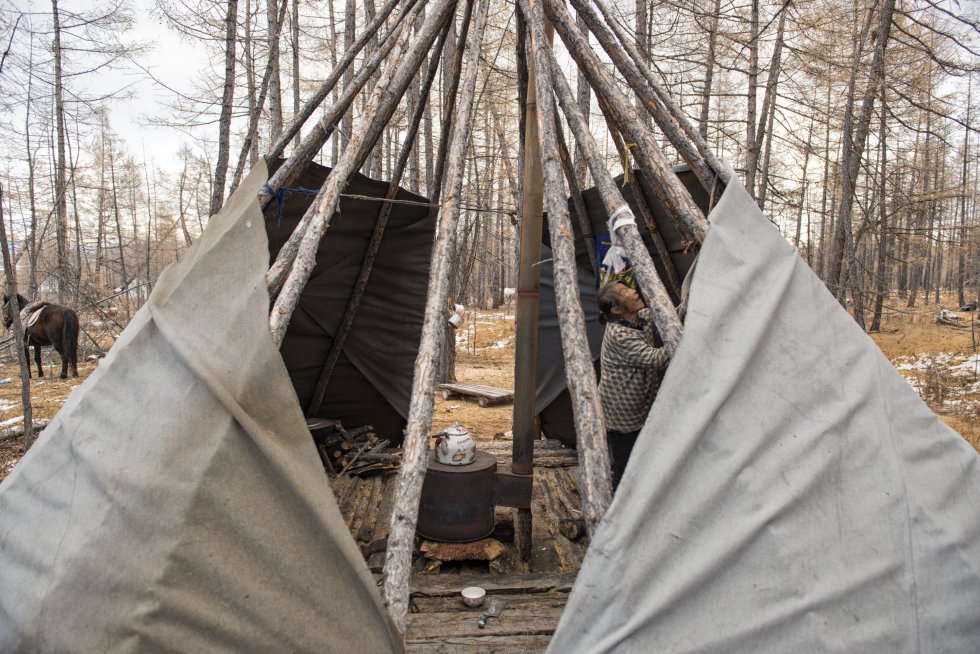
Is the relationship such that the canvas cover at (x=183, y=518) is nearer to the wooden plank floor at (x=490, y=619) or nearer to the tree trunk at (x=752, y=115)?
the wooden plank floor at (x=490, y=619)

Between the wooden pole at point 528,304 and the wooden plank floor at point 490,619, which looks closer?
the wooden plank floor at point 490,619

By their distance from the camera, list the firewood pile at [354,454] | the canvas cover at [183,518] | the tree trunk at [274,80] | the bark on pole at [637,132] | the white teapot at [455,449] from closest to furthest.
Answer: the canvas cover at [183,518], the bark on pole at [637,132], the white teapot at [455,449], the firewood pile at [354,454], the tree trunk at [274,80]

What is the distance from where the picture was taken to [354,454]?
18.5 ft

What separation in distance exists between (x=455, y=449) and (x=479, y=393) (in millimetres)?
5714

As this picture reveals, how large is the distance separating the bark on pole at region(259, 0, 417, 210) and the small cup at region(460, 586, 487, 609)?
216cm

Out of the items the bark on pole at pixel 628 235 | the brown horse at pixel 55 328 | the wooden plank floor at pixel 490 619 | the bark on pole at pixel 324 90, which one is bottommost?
the wooden plank floor at pixel 490 619

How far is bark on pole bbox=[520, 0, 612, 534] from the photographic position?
93.3 inches

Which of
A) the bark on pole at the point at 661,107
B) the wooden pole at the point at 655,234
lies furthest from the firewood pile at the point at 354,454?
the bark on pole at the point at 661,107

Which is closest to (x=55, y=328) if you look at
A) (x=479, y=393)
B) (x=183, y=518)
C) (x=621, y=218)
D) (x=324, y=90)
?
(x=479, y=393)

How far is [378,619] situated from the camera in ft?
5.81

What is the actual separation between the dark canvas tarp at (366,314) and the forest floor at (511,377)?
1.71 metres

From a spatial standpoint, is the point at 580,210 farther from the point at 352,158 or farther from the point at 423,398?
the point at 423,398

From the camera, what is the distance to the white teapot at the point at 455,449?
401 cm

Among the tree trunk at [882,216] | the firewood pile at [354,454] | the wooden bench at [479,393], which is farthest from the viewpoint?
the wooden bench at [479,393]
